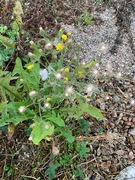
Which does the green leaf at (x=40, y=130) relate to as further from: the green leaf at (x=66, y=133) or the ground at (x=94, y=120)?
the ground at (x=94, y=120)

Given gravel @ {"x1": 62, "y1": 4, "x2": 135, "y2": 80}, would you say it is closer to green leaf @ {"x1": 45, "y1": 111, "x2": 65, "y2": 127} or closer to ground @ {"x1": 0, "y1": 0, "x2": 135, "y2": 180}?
ground @ {"x1": 0, "y1": 0, "x2": 135, "y2": 180}

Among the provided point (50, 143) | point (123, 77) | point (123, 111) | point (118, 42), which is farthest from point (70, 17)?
point (50, 143)

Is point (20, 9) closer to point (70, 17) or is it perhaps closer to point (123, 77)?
point (70, 17)

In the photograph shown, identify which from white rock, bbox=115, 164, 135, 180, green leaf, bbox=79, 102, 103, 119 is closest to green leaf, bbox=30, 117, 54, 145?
green leaf, bbox=79, 102, 103, 119

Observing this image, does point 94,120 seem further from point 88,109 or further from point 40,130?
point 40,130

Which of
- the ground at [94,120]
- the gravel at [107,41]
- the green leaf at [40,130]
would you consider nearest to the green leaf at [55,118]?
the green leaf at [40,130]

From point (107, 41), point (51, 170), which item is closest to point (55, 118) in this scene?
point (51, 170)
